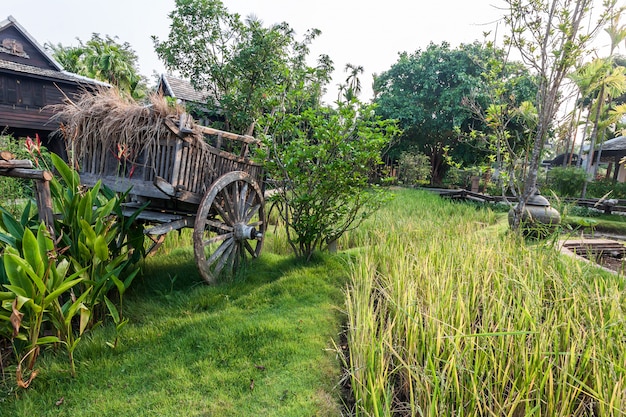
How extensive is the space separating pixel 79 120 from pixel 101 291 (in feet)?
5.21

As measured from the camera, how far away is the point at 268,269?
12.8 feet

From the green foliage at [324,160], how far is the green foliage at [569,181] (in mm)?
12557

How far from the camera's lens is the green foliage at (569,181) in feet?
42.1

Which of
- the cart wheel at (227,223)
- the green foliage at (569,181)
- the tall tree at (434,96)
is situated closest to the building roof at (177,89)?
the tall tree at (434,96)

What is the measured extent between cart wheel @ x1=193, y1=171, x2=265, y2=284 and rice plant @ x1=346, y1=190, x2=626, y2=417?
141 cm

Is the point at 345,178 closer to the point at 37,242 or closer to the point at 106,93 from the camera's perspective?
the point at 106,93

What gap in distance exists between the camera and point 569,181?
13039mm

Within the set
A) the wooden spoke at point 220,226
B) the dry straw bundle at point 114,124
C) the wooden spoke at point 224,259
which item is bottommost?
the wooden spoke at point 224,259

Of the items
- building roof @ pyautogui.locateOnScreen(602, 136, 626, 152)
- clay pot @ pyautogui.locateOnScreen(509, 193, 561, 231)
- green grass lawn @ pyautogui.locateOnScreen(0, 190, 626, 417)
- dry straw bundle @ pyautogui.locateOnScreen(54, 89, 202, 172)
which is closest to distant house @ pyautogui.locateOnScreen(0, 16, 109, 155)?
dry straw bundle @ pyautogui.locateOnScreen(54, 89, 202, 172)

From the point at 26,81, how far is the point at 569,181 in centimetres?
2158

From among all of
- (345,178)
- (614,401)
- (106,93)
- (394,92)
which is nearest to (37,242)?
(106,93)

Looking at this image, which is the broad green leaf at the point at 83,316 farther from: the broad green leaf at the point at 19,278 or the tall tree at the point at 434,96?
the tall tree at the point at 434,96

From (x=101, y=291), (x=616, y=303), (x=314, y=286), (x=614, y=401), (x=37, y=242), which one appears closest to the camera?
(x=614, y=401)

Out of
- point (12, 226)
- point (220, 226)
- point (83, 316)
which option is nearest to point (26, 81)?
point (220, 226)
